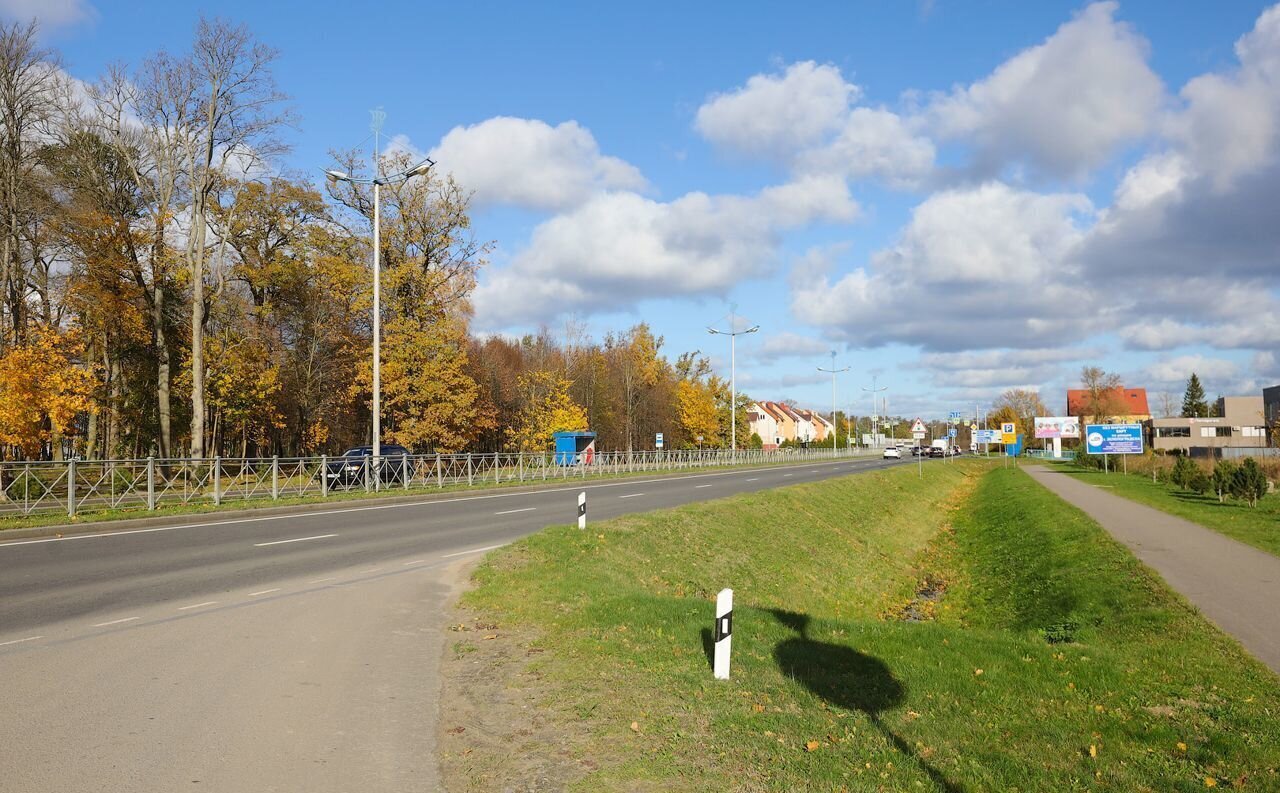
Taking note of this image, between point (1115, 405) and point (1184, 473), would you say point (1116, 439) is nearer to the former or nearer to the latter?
point (1184, 473)

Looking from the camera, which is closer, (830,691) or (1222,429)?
(830,691)

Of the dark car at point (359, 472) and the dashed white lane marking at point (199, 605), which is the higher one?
the dark car at point (359, 472)

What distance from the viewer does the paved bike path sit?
935 centimetres

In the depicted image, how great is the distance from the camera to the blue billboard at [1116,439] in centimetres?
4853

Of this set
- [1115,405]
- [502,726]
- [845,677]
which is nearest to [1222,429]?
[1115,405]

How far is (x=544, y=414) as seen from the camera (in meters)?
54.4

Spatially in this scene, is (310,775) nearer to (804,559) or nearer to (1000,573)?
(804,559)

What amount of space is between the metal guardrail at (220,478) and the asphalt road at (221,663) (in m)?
4.10

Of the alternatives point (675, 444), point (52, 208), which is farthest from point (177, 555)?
point (675, 444)

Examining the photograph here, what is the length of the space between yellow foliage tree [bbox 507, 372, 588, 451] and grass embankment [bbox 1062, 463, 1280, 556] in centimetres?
3139

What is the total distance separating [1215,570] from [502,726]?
13.0 metres

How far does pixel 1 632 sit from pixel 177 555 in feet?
17.7

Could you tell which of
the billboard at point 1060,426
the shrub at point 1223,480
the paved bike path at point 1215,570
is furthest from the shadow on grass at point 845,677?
the billboard at point 1060,426

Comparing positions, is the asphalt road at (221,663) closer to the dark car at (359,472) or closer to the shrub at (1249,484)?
the dark car at (359,472)
